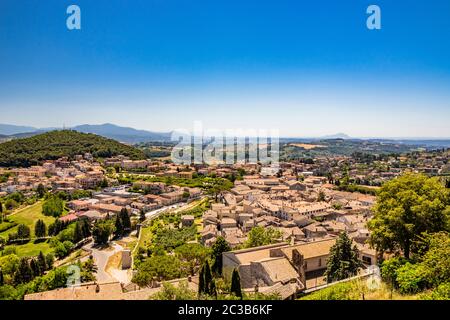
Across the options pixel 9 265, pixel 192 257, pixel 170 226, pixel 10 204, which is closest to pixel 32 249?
pixel 9 265

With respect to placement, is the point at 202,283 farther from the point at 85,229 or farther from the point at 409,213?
the point at 85,229

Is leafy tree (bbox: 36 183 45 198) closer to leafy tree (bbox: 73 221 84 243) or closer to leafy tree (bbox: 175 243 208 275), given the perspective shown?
leafy tree (bbox: 73 221 84 243)

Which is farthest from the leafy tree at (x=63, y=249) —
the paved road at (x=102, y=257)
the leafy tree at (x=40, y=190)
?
the leafy tree at (x=40, y=190)

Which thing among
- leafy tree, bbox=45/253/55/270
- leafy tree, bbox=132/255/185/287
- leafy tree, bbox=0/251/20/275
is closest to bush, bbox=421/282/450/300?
leafy tree, bbox=132/255/185/287

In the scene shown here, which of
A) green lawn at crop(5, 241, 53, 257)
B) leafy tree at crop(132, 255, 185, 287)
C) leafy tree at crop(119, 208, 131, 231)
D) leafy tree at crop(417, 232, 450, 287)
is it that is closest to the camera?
leafy tree at crop(417, 232, 450, 287)

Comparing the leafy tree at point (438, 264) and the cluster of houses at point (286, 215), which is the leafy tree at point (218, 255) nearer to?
the cluster of houses at point (286, 215)

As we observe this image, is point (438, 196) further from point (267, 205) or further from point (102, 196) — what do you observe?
point (102, 196)
